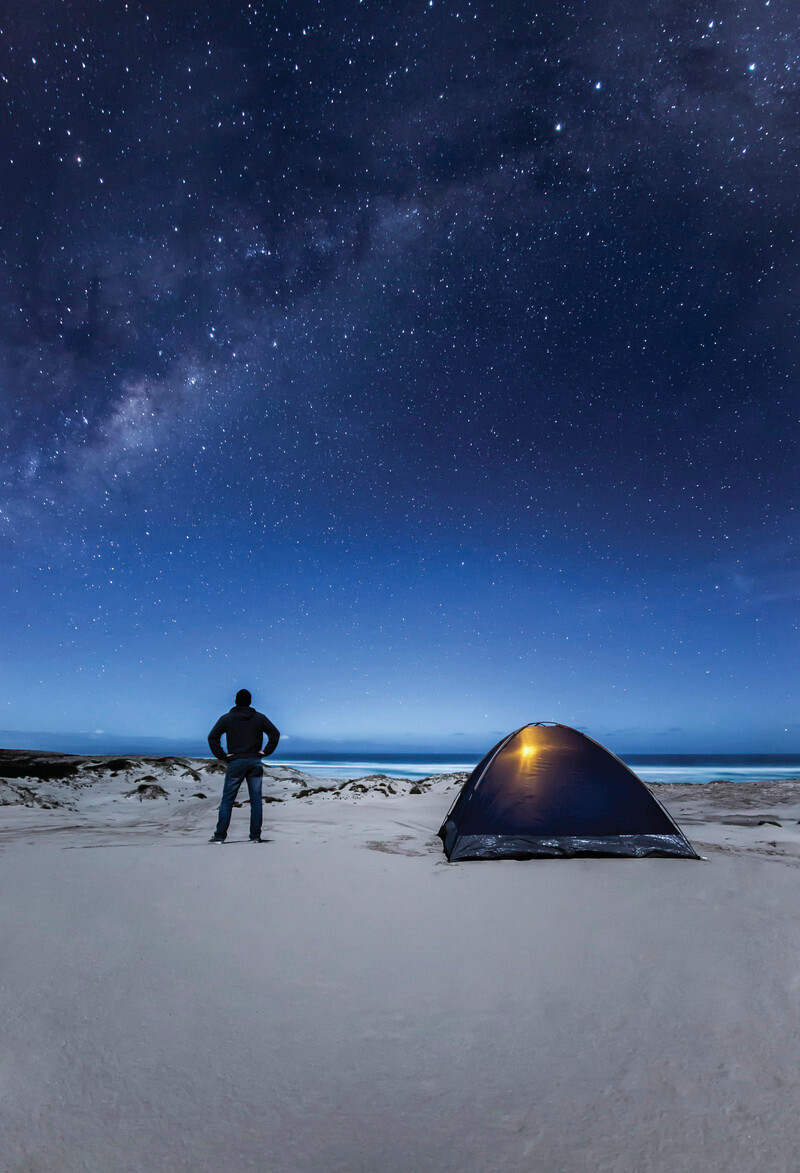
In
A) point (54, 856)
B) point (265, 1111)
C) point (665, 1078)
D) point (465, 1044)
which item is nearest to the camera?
point (265, 1111)

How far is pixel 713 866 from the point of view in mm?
5012

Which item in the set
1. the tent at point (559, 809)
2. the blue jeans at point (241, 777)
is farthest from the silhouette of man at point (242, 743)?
the tent at point (559, 809)

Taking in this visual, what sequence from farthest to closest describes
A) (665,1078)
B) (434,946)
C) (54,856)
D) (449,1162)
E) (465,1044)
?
(54,856) < (434,946) < (465,1044) < (665,1078) < (449,1162)

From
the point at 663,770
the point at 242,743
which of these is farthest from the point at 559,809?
the point at 663,770

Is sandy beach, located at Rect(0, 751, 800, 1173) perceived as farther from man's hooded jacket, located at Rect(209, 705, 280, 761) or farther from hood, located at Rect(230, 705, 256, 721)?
hood, located at Rect(230, 705, 256, 721)

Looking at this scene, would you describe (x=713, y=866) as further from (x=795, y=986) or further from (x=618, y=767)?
(x=795, y=986)

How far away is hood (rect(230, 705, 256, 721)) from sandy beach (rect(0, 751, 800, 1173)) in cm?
250

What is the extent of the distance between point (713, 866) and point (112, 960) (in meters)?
4.98

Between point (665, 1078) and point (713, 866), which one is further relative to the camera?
point (713, 866)

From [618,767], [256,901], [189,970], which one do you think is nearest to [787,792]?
[618,767]

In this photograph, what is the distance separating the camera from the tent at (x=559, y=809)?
5.70 meters

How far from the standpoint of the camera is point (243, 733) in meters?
7.79

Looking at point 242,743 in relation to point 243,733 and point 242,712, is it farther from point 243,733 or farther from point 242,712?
point 242,712

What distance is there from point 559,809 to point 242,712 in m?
4.55
